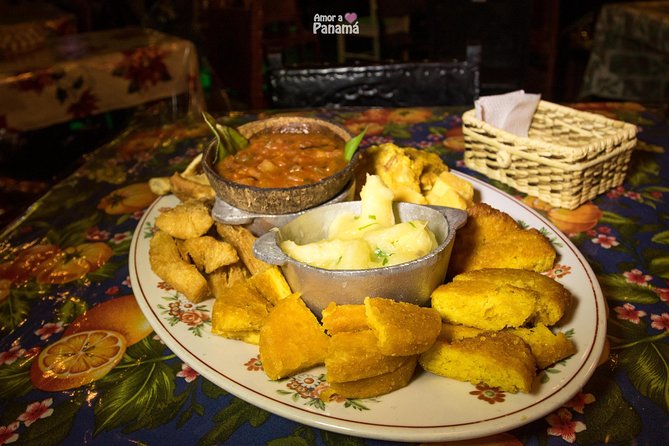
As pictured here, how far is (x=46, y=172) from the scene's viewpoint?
4961 mm

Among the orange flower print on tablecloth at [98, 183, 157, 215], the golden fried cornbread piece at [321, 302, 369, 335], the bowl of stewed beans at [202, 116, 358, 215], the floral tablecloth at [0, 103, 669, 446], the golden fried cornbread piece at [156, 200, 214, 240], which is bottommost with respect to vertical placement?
the floral tablecloth at [0, 103, 669, 446]

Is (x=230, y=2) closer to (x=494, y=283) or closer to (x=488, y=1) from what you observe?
(x=488, y=1)

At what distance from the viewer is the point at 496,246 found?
1572 millimetres

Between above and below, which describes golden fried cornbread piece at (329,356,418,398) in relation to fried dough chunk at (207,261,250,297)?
below

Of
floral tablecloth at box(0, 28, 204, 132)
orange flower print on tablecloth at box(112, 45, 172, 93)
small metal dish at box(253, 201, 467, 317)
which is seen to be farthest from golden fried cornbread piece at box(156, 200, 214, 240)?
orange flower print on tablecloth at box(112, 45, 172, 93)

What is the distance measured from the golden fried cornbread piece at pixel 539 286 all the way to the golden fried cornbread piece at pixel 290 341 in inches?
16.6

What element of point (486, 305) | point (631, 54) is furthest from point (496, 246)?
point (631, 54)

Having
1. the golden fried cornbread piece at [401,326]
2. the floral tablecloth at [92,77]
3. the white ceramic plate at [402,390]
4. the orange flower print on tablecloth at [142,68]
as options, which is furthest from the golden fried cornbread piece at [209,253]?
the orange flower print on tablecloth at [142,68]

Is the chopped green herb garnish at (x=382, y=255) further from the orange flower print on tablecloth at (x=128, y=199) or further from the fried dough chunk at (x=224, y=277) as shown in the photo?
the orange flower print on tablecloth at (x=128, y=199)

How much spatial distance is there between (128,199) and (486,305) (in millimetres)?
1656

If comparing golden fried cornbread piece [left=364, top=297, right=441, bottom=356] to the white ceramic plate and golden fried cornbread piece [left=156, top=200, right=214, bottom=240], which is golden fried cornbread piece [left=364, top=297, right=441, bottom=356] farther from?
golden fried cornbread piece [left=156, top=200, right=214, bottom=240]

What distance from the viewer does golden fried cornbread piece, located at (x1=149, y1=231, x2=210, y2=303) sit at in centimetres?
148

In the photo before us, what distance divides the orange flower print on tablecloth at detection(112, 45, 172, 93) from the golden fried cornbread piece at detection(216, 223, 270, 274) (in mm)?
3150

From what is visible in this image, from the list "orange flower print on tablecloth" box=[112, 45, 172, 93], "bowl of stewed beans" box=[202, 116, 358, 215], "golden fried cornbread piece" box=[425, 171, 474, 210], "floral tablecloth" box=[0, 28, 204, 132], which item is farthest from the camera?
"orange flower print on tablecloth" box=[112, 45, 172, 93]
